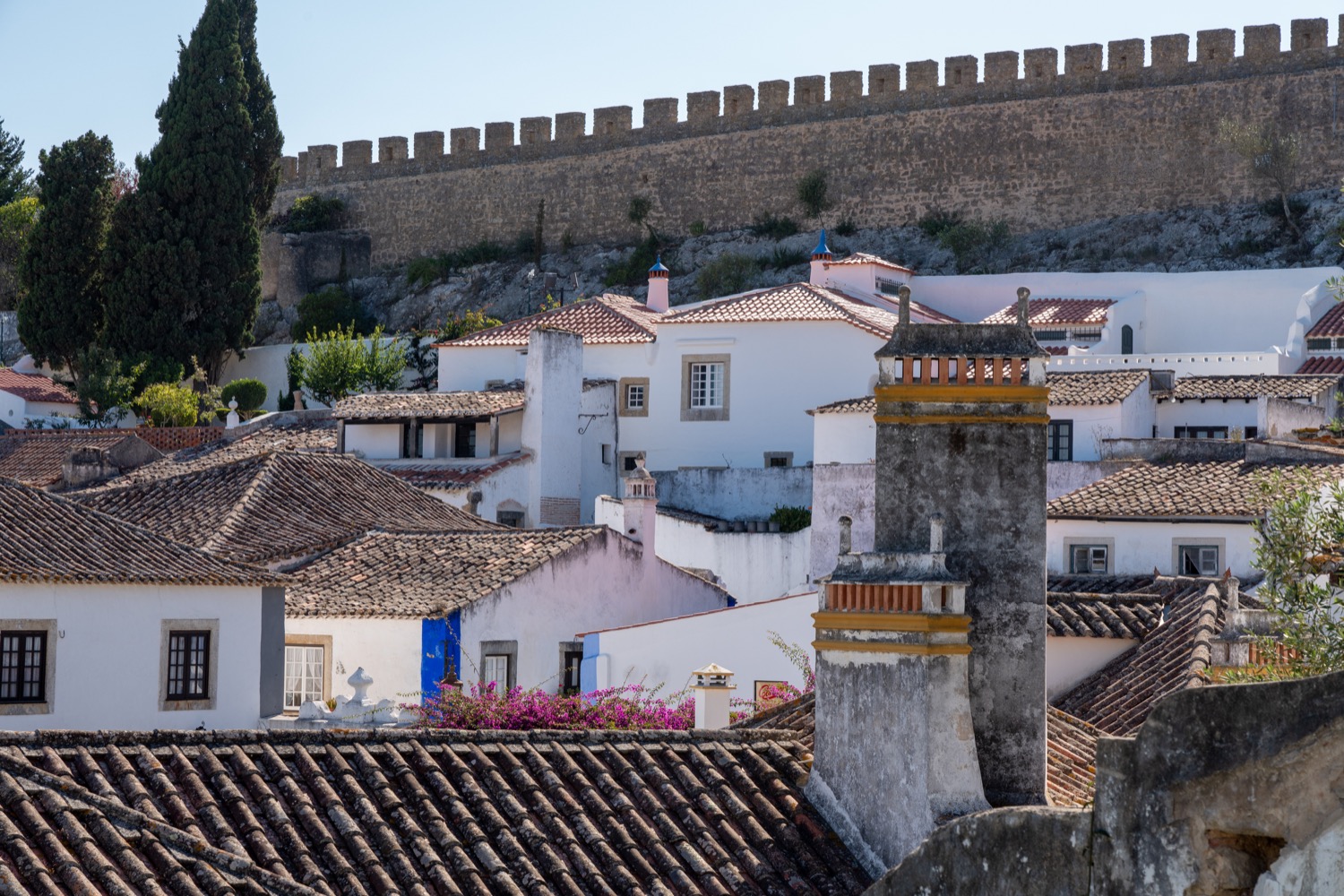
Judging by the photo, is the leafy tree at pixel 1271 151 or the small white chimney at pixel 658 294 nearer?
the small white chimney at pixel 658 294

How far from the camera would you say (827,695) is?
37.0 feet

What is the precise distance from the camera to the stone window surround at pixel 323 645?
23734 millimetres

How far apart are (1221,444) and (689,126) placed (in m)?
31.8

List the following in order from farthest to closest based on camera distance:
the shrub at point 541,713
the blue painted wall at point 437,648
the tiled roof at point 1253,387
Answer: the tiled roof at point 1253,387 → the blue painted wall at point 437,648 → the shrub at point 541,713

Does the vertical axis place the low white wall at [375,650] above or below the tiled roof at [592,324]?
below

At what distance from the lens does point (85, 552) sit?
22.0 metres

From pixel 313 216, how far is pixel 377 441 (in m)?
28.7

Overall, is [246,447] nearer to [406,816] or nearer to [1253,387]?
[1253,387]

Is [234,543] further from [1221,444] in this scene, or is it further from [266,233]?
[266,233]

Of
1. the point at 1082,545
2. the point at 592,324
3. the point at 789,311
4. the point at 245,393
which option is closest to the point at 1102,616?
the point at 1082,545

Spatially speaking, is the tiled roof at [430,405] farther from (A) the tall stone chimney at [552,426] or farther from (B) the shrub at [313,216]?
(B) the shrub at [313,216]

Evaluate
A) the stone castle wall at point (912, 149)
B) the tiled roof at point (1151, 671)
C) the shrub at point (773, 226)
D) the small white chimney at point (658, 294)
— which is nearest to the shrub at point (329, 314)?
the stone castle wall at point (912, 149)

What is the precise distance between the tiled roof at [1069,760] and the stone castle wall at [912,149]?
126ft

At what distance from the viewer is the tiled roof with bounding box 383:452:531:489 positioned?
35.3 meters
